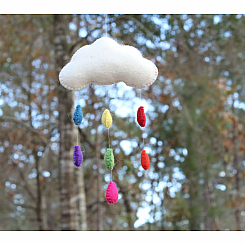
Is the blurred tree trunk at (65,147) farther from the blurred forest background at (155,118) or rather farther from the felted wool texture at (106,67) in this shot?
the felted wool texture at (106,67)

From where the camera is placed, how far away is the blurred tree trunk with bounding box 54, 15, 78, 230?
2.13 metres

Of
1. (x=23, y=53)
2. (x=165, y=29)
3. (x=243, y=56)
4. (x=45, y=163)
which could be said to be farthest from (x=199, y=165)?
(x=23, y=53)

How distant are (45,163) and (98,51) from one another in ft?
9.38

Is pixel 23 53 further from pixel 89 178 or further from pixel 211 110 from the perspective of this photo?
pixel 211 110

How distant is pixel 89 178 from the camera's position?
10.6 ft

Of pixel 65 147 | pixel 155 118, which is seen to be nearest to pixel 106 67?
pixel 65 147

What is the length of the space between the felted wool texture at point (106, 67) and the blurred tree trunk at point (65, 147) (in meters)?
1.09

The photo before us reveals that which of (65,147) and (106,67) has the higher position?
(106,67)

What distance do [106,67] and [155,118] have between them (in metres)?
1.82

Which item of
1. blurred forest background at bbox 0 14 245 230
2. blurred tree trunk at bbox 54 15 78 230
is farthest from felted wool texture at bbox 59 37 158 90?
blurred forest background at bbox 0 14 245 230

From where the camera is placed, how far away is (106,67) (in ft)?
3.65

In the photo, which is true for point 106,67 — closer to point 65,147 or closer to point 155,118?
point 65,147

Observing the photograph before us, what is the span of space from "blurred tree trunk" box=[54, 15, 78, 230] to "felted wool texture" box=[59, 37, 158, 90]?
3.57ft

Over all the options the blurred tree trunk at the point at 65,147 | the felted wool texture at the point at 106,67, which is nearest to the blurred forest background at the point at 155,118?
the blurred tree trunk at the point at 65,147
